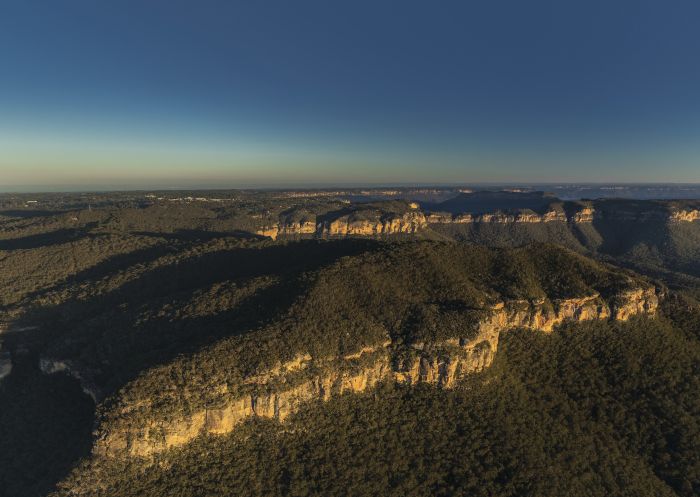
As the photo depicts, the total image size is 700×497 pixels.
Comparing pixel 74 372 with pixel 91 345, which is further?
pixel 91 345

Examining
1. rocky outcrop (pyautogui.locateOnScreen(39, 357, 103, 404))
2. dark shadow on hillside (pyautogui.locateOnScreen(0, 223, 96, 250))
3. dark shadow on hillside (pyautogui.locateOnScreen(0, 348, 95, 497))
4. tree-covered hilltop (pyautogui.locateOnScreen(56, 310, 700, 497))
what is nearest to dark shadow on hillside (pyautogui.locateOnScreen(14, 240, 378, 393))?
rocky outcrop (pyautogui.locateOnScreen(39, 357, 103, 404))

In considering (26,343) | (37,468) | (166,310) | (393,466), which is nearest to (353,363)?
(393,466)

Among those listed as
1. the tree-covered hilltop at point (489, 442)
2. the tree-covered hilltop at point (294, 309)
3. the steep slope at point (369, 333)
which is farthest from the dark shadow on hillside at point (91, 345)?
the tree-covered hilltop at point (489, 442)

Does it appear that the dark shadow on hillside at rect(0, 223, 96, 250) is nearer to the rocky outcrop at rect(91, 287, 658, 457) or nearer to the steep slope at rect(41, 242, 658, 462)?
the rocky outcrop at rect(91, 287, 658, 457)

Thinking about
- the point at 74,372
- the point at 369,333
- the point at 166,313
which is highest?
the point at 369,333

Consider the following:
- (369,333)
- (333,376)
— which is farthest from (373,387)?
(369,333)

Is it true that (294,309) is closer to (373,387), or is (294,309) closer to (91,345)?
(373,387)
